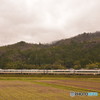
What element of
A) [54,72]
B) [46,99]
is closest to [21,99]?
[46,99]

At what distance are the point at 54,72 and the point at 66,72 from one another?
730cm

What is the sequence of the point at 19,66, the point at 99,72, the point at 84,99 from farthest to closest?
1. the point at 19,66
2. the point at 99,72
3. the point at 84,99

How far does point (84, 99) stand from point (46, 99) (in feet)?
16.2

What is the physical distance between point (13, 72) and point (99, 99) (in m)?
95.4

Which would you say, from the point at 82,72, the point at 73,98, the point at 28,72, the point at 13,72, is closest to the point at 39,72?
the point at 28,72

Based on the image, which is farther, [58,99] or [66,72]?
[66,72]

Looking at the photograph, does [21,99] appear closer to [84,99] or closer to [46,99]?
[46,99]

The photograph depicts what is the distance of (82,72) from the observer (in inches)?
4417

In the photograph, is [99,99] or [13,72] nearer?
[99,99]

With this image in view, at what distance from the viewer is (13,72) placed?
11481 cm

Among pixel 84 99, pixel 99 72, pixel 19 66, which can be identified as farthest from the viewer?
pixel 19 66

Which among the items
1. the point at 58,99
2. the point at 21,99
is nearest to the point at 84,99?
the point at 58,99

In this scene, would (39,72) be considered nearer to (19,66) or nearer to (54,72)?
(54,72)

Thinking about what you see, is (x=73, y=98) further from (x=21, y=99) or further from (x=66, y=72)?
(x=66, y=72)
